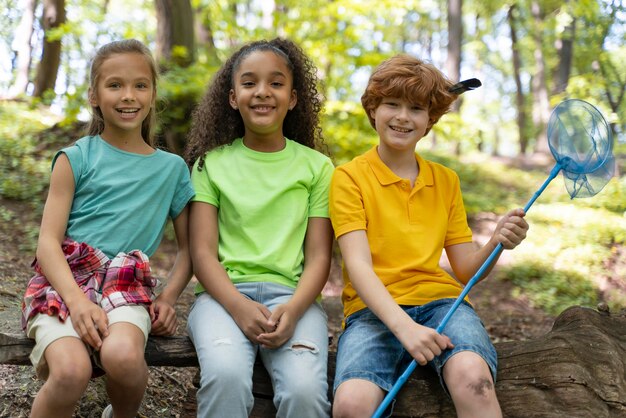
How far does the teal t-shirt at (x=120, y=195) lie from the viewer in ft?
7.94

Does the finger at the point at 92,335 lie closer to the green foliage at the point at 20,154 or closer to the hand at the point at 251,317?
the hand at the point at 251,317

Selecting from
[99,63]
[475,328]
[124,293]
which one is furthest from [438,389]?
[99,63]

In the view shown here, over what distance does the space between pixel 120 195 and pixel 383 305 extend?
1.13 metres

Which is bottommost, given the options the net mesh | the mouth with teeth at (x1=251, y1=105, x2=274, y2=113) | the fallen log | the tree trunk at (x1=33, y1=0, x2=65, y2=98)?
the fallen log

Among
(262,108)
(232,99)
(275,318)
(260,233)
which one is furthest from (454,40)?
(275,318)

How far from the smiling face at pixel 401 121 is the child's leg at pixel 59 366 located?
1458mm

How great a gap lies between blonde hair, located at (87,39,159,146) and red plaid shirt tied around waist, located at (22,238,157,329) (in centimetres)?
54

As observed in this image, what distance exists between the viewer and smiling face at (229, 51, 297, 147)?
2689mm

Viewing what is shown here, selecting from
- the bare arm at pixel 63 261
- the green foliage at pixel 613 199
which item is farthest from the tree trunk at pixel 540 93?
the bare arm at pixel 63 261

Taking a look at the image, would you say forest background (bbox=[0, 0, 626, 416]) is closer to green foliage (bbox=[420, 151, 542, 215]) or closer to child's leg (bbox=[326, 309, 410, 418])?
green foliage (bbox=[420, 151, 542, 215])

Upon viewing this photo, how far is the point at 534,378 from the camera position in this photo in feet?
7.88

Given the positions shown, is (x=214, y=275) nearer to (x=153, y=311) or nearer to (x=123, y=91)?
(x=153, y=311)

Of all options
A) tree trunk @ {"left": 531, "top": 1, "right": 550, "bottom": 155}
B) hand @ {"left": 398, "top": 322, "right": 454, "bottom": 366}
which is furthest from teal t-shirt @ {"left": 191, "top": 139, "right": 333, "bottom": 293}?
tree trunk @ {"left": 531, "top": 1, "right": 550, "bottom": 155}

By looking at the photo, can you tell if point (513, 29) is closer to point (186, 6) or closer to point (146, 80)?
point (186, 6)
